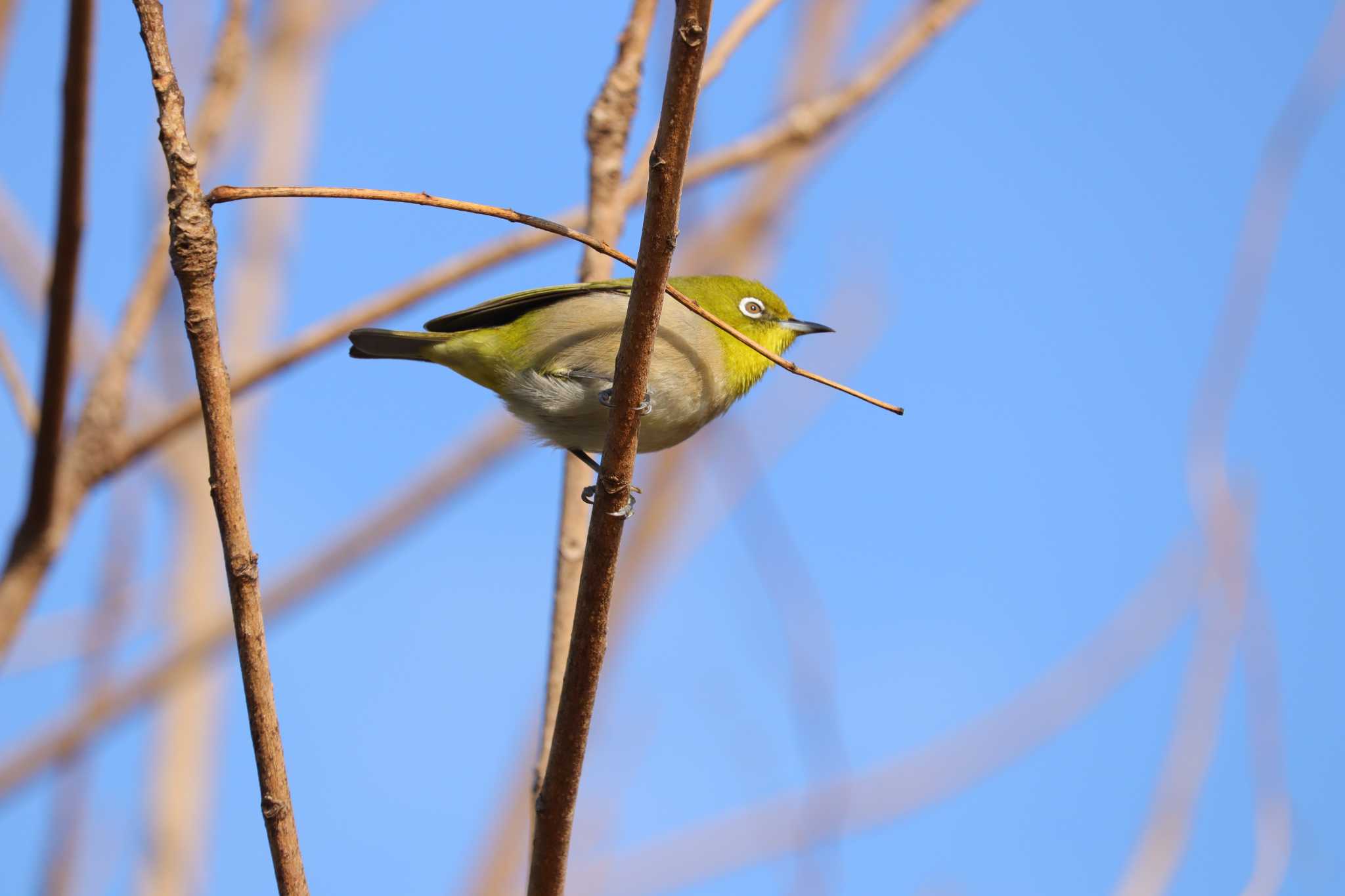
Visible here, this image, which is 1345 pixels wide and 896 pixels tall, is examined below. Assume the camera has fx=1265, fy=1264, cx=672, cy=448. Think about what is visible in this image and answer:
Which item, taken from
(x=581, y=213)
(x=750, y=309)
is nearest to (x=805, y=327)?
(x=750, y=309)

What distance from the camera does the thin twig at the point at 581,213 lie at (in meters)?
3.87

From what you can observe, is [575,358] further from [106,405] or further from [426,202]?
[426,202]

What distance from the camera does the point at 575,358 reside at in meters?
4.47

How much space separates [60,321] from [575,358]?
169 centimetres

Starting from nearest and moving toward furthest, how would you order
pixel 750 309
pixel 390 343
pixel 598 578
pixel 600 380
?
pixel 598 578
pixel 600 380
pixel 390 343
pixel 750 309

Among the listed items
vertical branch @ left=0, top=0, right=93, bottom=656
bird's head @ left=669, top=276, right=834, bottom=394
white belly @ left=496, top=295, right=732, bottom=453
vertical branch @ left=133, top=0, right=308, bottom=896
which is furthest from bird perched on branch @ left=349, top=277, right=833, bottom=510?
vertical branch @ left=133, top=0, right=308, bottom=896

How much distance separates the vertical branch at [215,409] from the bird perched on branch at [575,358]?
226cm

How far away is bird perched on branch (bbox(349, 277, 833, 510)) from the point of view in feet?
14.5

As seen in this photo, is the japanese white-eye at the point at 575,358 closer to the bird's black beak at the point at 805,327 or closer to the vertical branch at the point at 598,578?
the bird's black beak at the point at 805,327

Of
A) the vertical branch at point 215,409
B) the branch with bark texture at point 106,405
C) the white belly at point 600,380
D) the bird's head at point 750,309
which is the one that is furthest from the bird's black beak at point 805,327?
the vertical branch at point 215,409

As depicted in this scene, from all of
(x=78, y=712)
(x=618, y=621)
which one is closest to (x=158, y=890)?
(x=78, y=712)

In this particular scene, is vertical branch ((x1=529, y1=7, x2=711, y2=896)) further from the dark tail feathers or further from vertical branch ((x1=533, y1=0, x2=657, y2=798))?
the dark tail feathers

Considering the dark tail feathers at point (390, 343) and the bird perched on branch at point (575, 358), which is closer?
the bird perched on branch at point (575, 358)

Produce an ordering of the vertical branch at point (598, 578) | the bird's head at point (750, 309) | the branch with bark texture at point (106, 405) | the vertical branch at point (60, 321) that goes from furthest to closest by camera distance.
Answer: the bird's head at point (750, 309)
the branch with bark texture at point (106, 405)
the vertical branch at point (60, 321)
the vertical branch at point (598, 578)
